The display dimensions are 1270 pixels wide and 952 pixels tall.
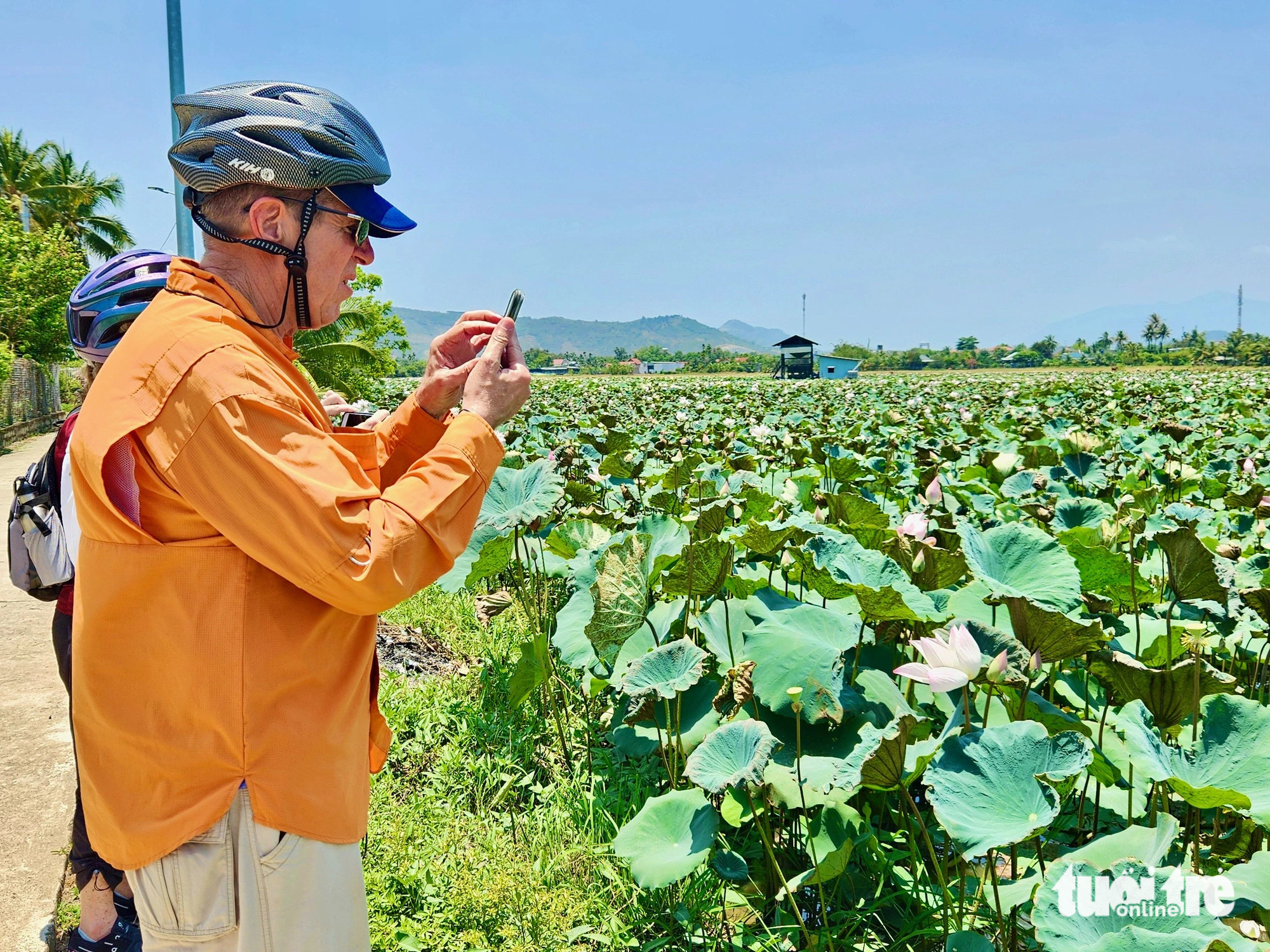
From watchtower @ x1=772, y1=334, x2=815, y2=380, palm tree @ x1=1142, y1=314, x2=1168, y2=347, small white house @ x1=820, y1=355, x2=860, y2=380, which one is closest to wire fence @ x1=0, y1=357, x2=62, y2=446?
watchtower @ x1=772, y1=334, x2=815, y2=380

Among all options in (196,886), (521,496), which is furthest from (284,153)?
(521,496)

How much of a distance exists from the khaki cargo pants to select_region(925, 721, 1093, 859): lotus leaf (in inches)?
36.7

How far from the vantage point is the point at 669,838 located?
1.92m

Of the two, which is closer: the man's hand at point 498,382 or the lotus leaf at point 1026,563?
the man's hand at point 498,382

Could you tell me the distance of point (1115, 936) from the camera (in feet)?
3.64

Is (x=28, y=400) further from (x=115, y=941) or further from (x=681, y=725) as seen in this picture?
(x=681, y=725)

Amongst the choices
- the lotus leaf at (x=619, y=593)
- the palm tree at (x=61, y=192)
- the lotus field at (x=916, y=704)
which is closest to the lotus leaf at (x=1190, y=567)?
the lotus field at (x=916, y=704)

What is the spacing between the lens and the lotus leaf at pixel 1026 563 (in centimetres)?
194

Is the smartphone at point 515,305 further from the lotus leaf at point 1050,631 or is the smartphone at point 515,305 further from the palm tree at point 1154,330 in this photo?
the palm tree at point 1154,330

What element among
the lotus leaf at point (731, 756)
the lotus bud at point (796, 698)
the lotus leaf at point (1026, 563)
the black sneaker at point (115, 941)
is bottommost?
the black sneaker at point (115, 941)

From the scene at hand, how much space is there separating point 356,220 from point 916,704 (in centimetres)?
153

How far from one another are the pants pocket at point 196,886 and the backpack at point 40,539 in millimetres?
1126

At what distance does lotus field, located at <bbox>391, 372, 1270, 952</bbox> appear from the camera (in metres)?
1.40

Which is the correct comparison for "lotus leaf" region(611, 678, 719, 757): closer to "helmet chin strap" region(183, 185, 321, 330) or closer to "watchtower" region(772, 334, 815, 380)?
"helmet chin strap" region(183, 185, 321, 330)
